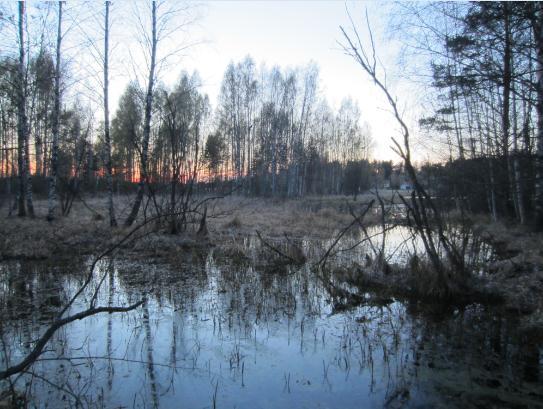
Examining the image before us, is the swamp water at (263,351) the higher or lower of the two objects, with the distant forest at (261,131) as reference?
lower

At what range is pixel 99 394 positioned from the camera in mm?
3420

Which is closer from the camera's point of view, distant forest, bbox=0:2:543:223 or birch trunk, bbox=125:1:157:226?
distant forest, bbox=0:2:543:223

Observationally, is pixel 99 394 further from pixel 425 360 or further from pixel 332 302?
pixel 332 302

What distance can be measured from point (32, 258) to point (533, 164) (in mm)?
10984

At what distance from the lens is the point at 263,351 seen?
175 inches

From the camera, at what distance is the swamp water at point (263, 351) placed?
3.47m

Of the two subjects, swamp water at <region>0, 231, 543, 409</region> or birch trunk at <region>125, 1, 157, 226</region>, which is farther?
birch trunk at <region>125, 1, 157, 226</region>

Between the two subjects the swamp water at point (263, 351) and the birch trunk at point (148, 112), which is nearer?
the swamp water at point (263, 351)

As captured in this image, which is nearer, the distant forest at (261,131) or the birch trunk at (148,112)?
the distant forest at (261,131)

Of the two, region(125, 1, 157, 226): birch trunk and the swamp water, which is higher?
region(125, 1, 157, 226): birch trunk

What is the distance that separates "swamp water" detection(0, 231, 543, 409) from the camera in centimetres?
347

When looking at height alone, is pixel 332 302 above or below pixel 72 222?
below

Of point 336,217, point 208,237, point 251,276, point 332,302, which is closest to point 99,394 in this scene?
point 332,302

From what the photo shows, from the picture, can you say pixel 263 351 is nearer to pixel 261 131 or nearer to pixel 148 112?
pixel 148 112
